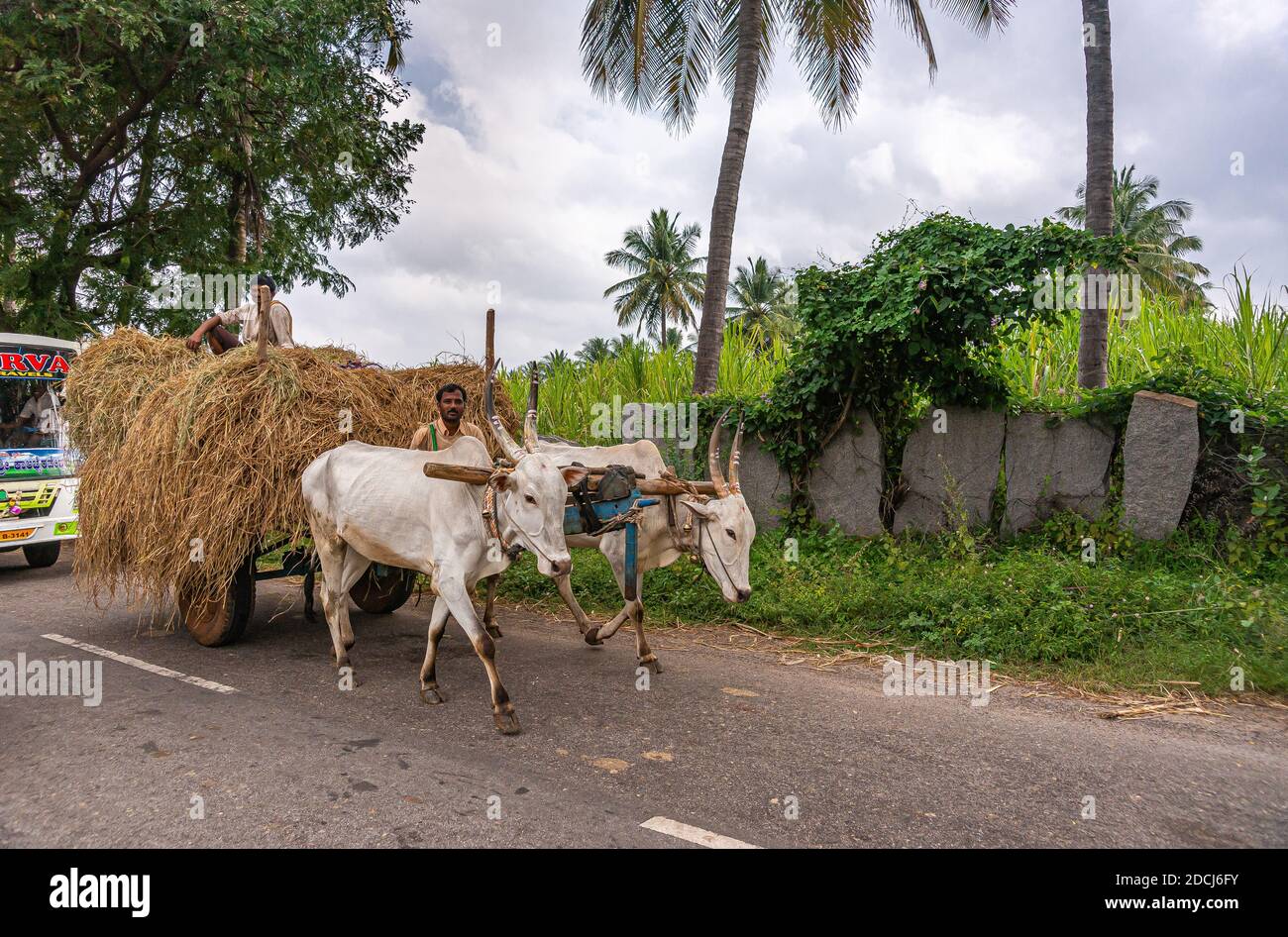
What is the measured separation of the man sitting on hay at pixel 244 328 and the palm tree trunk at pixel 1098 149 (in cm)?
701

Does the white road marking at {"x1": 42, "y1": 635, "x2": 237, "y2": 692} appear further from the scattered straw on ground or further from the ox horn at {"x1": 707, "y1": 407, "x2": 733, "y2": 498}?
the ox horn at {"x1": 707, "y1": 407, "x2": 733, "y2": 498}

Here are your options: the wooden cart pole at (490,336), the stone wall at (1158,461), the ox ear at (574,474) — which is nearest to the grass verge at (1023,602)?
the stone wall at (1158,461)

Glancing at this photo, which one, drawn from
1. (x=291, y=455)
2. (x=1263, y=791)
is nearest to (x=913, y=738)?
(x=1263, y=791)

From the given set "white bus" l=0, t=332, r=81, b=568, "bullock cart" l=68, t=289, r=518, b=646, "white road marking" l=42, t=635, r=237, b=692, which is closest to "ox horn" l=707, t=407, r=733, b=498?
"bullock cart" l=68, t=289, r=518, b=646

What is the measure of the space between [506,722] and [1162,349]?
7.17 metres

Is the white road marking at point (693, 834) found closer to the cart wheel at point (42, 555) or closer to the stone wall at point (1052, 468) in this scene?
the stone wall at point (1052, 468)

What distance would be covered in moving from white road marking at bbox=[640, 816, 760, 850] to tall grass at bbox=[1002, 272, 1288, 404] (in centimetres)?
549

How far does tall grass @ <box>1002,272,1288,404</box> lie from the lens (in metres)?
7.14

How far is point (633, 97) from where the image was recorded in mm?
12094

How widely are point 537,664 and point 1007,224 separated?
207 inches

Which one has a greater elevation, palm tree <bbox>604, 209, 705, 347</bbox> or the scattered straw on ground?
palm tree <bbox>604, 209, 705, 347</bbox>

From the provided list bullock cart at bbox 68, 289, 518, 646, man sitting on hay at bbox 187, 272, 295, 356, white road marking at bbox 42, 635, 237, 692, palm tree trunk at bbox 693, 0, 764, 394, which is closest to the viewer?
white road marking at bbox 42, 635, 237, 692

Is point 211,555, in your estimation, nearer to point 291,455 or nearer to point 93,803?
point 291,455

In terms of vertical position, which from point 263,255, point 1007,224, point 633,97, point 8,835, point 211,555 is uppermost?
point 633,97
